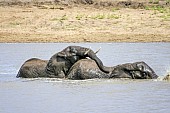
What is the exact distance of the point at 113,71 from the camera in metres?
16.6

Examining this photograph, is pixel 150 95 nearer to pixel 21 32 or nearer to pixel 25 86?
pixel 25 86

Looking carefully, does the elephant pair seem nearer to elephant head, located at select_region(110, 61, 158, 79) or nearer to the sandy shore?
elephant head, located at select_region(110, 61, 158, 79)

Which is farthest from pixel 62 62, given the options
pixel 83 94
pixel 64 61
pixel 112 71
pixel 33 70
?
pixel 83 94

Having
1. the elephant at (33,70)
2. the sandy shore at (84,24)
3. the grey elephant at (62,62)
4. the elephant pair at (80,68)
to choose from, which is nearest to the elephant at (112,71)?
the elephant pair at (80,68)

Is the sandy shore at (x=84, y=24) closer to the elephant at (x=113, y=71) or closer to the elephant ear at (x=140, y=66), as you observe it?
the elephant at (x=113, y=71)

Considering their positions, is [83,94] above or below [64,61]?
below

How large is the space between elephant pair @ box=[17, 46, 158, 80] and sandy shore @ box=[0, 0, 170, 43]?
1169cm

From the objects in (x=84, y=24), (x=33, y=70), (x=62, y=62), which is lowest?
(x=84, y=24)

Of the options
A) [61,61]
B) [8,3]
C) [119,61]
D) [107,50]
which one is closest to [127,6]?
[8,3]

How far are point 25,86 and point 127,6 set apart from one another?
758 inches

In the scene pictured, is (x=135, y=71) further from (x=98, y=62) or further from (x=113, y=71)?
(x=98, y=62)

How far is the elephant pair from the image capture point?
16.3 m

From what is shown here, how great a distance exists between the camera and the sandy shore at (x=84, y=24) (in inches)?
1152

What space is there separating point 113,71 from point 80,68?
79 cm
